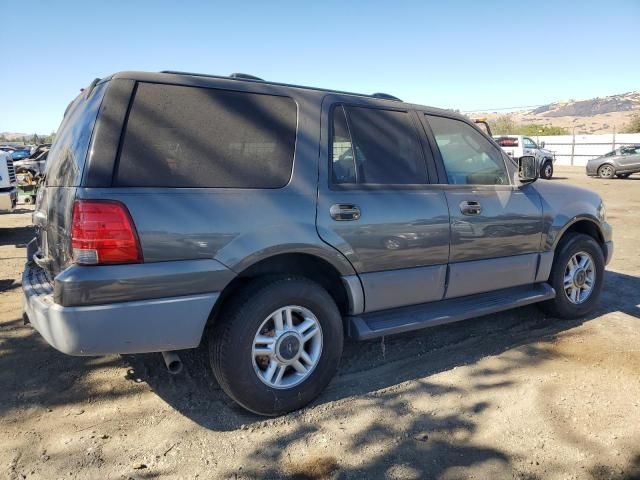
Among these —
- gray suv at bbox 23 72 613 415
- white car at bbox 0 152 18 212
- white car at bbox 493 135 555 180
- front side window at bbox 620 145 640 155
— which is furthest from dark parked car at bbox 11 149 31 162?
front side window at bbox 620 145 640 155

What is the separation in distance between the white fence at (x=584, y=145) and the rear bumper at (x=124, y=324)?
36.2 m

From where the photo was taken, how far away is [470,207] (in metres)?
3.89

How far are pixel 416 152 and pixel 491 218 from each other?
81 centimetres

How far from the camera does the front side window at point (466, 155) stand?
402cm

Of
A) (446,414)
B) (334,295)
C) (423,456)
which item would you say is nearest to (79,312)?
(334,295)

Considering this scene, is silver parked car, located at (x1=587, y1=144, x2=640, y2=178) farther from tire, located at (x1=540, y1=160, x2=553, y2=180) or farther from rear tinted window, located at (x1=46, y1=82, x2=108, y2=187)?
rear tinted window, located at (x1=46, y1=82, x2=108, y2=187)

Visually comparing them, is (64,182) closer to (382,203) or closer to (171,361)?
(171,361)

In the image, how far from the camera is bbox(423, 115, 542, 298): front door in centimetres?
386

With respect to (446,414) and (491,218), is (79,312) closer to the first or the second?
(446,414)

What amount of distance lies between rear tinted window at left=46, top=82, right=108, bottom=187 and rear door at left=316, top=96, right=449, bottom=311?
4.47 ft

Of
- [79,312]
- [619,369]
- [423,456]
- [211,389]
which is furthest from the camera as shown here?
[619,369]

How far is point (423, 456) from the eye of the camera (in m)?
2.74

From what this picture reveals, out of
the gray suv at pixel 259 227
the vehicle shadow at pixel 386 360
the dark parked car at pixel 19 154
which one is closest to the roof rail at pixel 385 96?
the gray suv at pixel 259 227

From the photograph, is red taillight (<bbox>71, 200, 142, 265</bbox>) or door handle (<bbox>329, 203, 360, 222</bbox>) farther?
door handle (<bbox>329, 203, 360, 222</bbox>)
